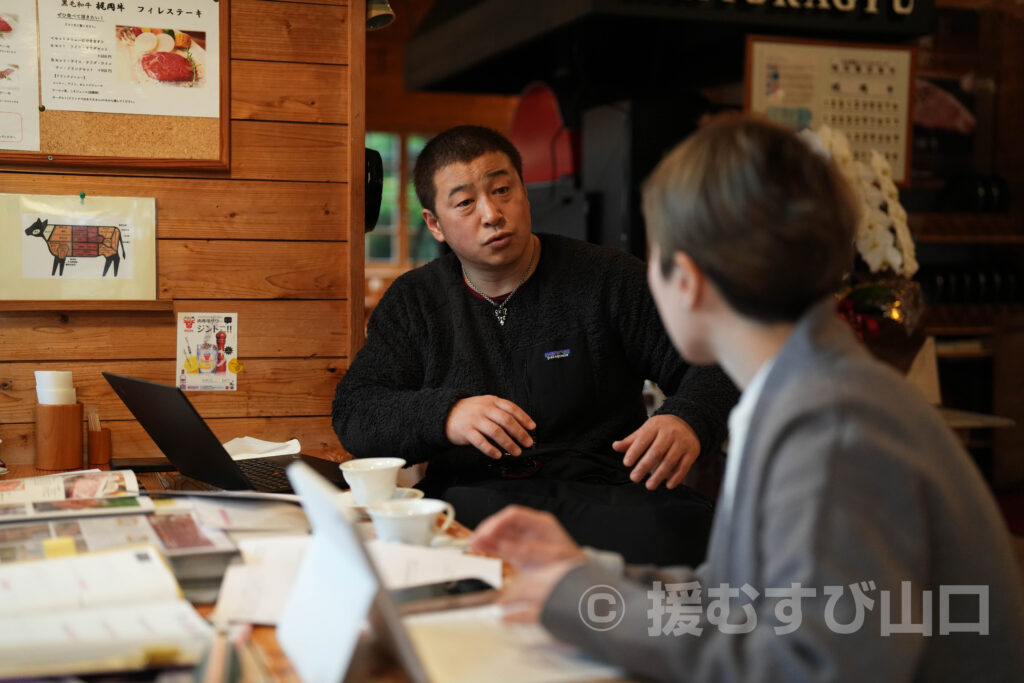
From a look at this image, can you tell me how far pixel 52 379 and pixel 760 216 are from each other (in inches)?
69.7

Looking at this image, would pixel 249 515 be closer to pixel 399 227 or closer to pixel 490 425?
pixel 490 425

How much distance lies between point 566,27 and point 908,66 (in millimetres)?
1411

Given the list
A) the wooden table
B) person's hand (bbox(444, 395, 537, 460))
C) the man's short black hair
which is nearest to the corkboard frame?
the man's short black hair

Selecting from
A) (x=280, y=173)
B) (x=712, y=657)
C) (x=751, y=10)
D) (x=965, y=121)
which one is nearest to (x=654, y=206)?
(x=712, y=657)

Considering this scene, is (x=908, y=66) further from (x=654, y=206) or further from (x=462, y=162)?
(x=654, y=206)

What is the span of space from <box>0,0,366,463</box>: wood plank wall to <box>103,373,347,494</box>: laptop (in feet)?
1.36

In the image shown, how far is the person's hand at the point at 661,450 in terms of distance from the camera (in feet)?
5.63

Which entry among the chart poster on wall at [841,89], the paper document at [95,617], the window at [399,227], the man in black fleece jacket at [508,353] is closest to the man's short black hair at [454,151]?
the man in black fleece jacket at [508,353]

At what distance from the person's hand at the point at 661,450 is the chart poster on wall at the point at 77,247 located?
1.26 meters

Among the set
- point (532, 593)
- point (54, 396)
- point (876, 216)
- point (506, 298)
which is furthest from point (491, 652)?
point (876, 216)

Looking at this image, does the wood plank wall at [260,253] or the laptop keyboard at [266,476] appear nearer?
the laptop keyboard at [266,476]

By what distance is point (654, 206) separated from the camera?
38.1 inches

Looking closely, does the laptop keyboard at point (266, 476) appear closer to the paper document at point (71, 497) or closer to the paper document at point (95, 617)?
the paper document at point (71, 497)

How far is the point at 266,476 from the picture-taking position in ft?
5.92
